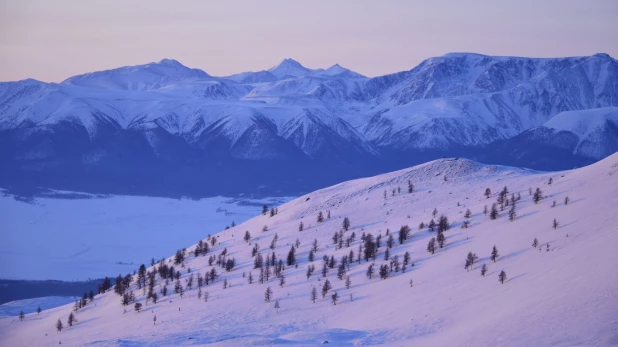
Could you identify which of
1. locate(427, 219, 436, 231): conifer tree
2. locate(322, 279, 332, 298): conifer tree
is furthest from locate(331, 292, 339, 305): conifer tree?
locate(427, 219, 436, 231): conifer tree

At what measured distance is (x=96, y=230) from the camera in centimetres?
11031

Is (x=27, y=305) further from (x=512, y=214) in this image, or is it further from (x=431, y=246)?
(x=512, y=214)

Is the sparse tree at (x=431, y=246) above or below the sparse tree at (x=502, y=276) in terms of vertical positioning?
above

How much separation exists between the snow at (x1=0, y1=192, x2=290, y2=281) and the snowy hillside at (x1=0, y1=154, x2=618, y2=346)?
126ft

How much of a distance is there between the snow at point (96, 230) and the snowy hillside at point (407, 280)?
38524 mm

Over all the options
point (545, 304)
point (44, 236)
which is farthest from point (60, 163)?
point (545, 304)

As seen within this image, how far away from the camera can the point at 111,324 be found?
3788 centimetres

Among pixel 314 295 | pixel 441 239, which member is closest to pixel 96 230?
pixel 441 239

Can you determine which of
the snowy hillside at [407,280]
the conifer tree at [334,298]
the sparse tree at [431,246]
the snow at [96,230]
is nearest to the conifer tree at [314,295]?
the snowy hillside at [407,280]

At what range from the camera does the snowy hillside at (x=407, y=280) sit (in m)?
26.5

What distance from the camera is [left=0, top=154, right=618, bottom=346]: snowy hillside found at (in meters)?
26.5

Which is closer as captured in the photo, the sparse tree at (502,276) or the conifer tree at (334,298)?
the sparse tree at (502,276)

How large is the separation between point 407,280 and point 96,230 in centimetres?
8421

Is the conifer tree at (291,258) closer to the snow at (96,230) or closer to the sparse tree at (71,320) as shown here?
the sparse tree at (71,320)
